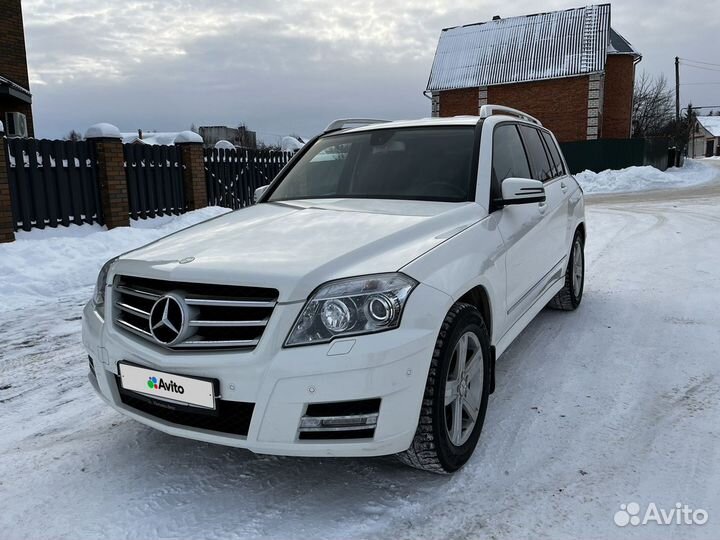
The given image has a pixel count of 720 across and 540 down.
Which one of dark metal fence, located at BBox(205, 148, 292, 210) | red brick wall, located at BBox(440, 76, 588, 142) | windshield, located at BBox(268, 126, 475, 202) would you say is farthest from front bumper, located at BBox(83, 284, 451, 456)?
red brick wall, located at BBox(440, 76, 588, 142)

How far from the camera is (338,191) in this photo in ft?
12.6

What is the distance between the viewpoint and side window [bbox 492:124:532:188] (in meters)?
3.63

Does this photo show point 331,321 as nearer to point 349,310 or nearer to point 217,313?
point 349,310

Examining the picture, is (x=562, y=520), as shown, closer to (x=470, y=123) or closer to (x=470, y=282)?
(x=470, y=282)

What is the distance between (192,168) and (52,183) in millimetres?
3276

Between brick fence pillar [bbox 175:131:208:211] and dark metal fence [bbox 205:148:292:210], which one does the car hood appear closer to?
brick fence pillar [bbox 175:131:208:211]

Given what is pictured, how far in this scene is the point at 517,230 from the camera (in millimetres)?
3514

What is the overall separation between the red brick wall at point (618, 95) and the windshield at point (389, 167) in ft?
101

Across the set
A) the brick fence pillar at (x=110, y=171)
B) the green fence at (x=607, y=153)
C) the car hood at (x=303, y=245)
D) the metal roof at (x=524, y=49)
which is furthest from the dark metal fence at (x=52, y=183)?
the metal roof at (x=524, y=49)

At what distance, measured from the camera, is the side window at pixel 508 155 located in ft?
11.9

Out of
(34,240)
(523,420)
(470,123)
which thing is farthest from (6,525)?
(34,240)

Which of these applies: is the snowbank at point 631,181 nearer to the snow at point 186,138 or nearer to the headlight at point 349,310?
the snow at point 186,138

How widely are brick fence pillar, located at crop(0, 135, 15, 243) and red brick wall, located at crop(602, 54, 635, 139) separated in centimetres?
2990

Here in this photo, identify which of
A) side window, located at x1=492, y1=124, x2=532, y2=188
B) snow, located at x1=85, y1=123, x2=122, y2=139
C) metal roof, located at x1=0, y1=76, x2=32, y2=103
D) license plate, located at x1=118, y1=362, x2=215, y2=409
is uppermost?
metal roof, located at x1=0, y1=76, x2=32, y2=103
